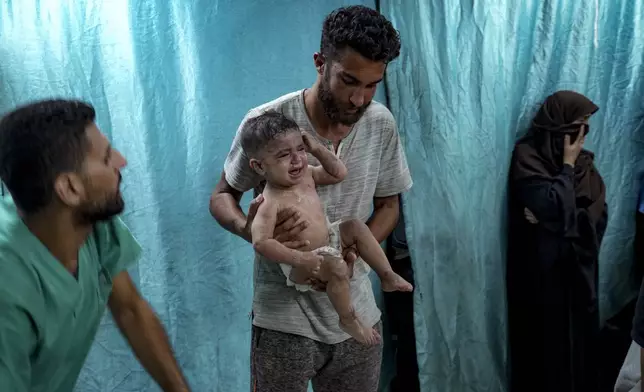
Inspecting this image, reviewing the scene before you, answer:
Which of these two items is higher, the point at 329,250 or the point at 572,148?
the point at 329,250

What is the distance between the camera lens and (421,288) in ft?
8.71

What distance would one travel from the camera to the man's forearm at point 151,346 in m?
1.41

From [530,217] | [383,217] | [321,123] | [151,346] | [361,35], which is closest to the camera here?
[151,346]

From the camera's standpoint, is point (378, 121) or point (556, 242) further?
point (556, 242)

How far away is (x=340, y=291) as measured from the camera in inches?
59.4

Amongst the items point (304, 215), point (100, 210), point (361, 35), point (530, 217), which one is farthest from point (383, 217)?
point (530, 217)

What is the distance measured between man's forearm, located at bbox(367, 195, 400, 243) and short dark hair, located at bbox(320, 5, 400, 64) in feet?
1.39

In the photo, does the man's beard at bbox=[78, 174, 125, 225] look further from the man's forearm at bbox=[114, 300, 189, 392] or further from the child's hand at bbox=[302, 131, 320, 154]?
the child's hand at bbox=[302, 131, 320, 154]

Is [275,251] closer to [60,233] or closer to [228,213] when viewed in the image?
[228,213]

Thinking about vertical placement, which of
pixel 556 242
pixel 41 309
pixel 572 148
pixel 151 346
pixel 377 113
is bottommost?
pixel 556 242

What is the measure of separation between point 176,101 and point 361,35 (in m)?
0.97

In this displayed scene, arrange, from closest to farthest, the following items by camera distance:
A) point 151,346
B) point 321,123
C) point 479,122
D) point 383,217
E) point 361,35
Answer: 1. point 151,346
2. point 361,35
3. point 321,123
4. point 383,217
5. point 479,122

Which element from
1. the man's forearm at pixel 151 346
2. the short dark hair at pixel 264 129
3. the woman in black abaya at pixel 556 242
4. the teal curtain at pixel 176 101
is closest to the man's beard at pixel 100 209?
the man's forearm at pixel 151 346

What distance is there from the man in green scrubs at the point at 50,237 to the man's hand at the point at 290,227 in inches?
16.8
